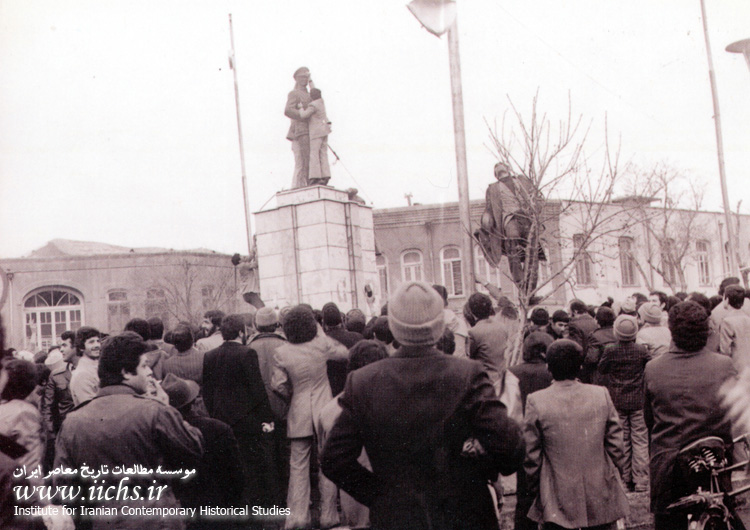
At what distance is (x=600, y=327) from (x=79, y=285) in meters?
35.6

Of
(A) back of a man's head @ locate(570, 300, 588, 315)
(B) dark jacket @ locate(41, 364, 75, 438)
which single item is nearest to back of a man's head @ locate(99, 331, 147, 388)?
(B) dark jacket @ locate(41, 364, 75, 438)

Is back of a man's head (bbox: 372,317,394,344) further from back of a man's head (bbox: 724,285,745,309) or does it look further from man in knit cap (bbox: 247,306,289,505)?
back of a man's head (bbox: 724,285,745,309)

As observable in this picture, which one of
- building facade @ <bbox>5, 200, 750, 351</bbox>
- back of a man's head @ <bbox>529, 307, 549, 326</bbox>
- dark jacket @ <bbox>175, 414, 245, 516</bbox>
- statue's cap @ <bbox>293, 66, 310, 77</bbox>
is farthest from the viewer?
building facade @ <bbox>5, 200, 750, 351</bbox>

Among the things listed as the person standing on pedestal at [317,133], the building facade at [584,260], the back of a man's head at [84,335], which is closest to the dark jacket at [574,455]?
the back of a man's head at [84,335]

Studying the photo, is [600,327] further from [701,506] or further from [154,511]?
[154,511]

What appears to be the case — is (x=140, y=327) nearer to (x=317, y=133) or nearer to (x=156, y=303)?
(x=317, y=133)

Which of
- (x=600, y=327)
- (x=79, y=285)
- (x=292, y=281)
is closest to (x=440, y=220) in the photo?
(x=79, y=285)

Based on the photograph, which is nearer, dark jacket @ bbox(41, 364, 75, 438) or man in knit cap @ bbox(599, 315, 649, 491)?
dark jacket @ bbox(41, 364, 75, 438)

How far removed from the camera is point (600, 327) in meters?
8.12

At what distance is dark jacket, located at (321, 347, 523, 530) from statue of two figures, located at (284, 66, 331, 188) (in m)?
12.0

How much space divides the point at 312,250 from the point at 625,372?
857 centimetres

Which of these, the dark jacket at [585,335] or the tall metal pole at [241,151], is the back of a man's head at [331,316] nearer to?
the dark jacket at [585,335]

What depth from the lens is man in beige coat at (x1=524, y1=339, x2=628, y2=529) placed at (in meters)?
4.53

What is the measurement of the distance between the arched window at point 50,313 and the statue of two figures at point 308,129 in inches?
1032
